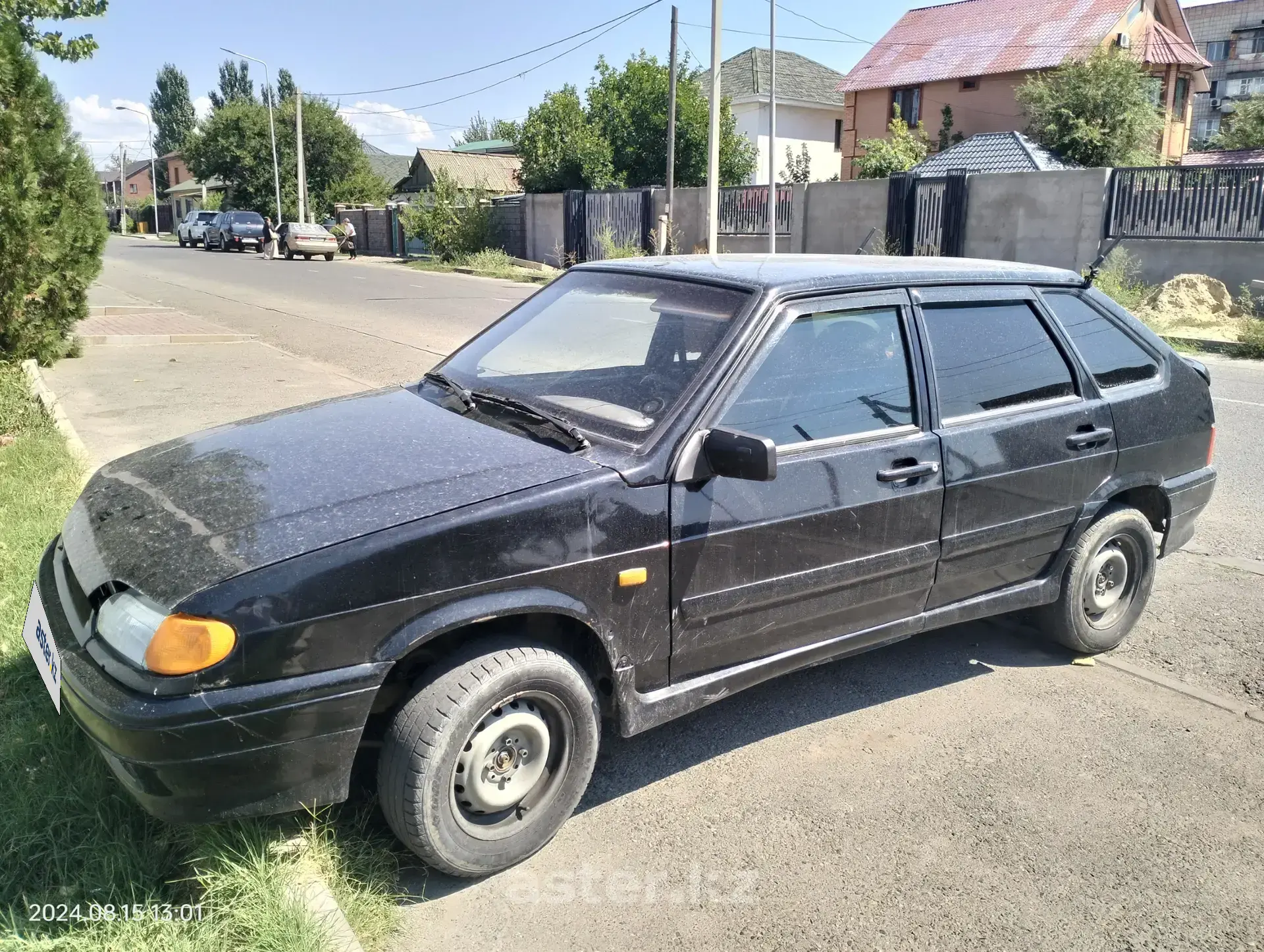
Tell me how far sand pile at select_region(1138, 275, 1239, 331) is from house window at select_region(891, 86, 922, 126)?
2806 centimetres

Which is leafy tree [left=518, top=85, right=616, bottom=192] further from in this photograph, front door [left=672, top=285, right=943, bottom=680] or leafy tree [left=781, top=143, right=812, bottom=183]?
front door [left=672, top=285, right=943, bottom=680]

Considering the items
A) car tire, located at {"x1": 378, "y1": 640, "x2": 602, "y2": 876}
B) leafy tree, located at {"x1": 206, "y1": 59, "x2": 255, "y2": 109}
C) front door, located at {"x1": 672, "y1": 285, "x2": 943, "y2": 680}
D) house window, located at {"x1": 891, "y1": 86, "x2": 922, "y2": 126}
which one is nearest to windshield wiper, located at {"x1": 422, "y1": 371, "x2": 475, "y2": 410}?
front door, located at {"x1": 672, "y1": 285, "x2": 943, "y2": 680}

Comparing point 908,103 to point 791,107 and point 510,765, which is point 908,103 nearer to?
point 791,107

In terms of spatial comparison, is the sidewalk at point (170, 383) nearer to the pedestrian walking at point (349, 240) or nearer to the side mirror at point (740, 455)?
the side mirror at point (740, 455)

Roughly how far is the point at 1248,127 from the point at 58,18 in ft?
144

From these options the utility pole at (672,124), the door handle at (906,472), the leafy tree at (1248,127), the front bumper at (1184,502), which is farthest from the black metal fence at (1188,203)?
the leafy tree at (1248,127)

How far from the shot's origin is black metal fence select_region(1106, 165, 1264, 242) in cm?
1842

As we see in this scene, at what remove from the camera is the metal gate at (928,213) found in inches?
936

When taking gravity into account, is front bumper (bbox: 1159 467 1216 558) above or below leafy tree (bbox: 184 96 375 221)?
below

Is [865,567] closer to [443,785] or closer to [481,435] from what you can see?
[481,435]

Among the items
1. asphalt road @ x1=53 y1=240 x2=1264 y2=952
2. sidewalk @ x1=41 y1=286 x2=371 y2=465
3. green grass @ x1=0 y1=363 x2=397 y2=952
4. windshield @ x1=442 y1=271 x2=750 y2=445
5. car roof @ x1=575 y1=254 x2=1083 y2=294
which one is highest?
car roof @ x1=575 y1=254 x2=1083 y2=294

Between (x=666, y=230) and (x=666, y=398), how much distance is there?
24.6 m

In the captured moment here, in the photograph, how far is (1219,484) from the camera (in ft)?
23.6

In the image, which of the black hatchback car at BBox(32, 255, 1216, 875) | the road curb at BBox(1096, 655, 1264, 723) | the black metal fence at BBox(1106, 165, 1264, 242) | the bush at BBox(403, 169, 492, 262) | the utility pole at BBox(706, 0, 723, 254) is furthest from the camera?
the bush at BBox(403, 169, 492, 262)
